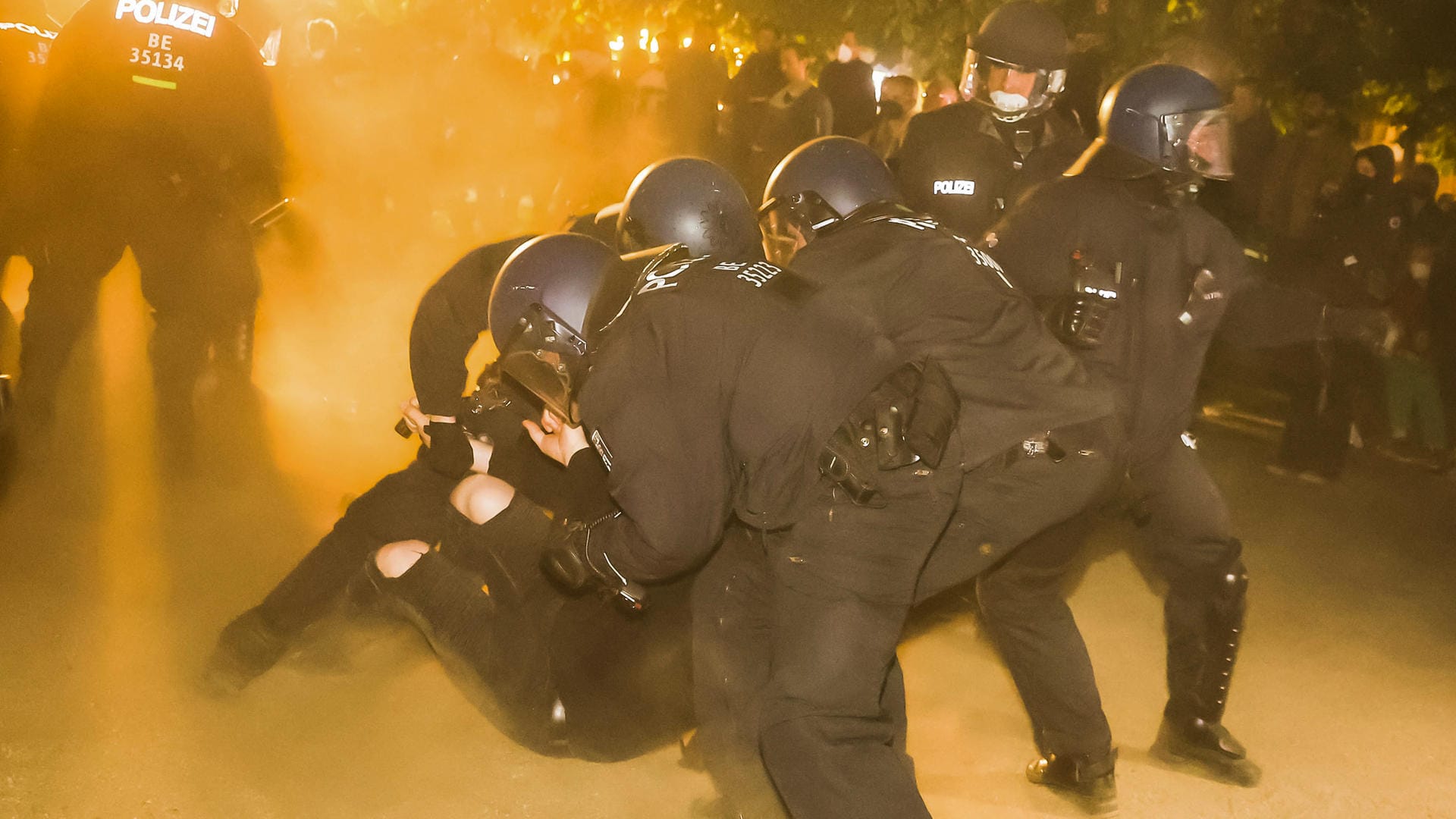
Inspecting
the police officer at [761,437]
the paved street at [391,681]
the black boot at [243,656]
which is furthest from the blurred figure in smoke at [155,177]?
the police officer at [761,437]

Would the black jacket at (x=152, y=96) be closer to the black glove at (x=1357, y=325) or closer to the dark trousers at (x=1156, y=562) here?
the dark trousers at (x=1156, y=562)

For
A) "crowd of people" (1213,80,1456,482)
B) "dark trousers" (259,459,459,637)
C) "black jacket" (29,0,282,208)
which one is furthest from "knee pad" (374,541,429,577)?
"crowd of people" (1213,80,1456,482)

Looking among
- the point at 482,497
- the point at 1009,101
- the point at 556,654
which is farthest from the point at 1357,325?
the point at 482,497

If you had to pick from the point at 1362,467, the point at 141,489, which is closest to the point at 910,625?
the point at 141,489

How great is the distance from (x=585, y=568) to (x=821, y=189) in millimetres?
1310

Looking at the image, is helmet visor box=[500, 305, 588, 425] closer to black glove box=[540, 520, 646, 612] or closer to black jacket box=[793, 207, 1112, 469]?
black glove box=[540, 520, 646, 612]

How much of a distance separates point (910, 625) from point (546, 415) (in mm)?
1908

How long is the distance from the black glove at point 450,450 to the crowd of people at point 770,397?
0.01 meters

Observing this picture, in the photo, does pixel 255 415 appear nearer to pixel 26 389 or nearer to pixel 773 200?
pixel 26 389

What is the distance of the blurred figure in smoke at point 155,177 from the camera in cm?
559

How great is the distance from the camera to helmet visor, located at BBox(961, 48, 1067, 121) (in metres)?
4.60

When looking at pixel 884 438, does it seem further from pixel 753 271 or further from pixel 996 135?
pixel 996 135

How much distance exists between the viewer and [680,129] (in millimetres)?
10062

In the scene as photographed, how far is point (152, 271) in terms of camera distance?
5926mm
